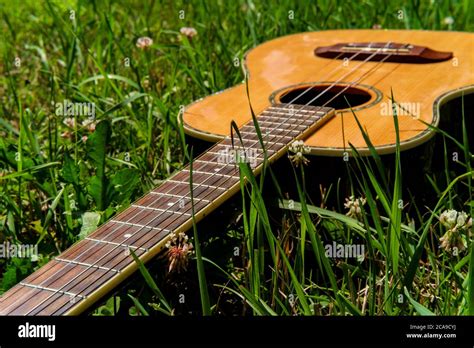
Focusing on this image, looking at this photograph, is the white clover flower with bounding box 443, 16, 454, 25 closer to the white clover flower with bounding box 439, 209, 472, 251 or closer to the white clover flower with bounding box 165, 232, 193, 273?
the white clover flower with bounding box 439, 209, 472, 251

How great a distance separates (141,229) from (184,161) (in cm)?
86

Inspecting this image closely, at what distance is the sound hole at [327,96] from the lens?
9.37 ft

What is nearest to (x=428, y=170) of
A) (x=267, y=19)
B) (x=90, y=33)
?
(x=267, y=19)

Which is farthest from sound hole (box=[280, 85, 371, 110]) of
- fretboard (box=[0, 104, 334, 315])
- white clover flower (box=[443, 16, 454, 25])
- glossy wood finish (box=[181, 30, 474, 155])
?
white clover flower (box=[443, 16, 454, 25])

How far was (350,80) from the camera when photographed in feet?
9.64

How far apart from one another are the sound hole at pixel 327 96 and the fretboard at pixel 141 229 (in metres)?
0.31

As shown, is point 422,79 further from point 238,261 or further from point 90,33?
point 90,33

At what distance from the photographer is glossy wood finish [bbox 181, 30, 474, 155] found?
2.43m

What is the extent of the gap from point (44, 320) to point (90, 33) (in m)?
3.15

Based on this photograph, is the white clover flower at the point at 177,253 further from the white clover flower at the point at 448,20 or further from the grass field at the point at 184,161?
the white clover flower at the point at 448,20

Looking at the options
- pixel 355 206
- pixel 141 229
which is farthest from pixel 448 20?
pixel 141 229

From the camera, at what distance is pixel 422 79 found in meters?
2.93

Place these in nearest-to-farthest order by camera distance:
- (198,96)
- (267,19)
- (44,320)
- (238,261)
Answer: (44,320) → (238,261) → (198,96) → (267,19)

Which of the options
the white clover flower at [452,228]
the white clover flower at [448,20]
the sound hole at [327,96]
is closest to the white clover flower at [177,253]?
the white clover flower at [452,228]
